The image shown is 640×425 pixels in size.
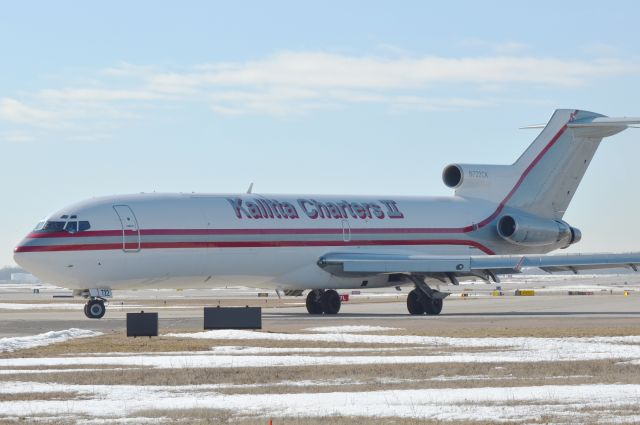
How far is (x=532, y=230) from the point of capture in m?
56.6

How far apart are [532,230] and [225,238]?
1655 cm

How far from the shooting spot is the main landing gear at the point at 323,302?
52.0m

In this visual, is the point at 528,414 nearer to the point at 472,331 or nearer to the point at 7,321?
the point at 472,331

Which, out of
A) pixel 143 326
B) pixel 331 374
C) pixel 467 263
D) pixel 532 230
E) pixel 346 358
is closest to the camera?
pixel 331 374

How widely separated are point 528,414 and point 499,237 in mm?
39335

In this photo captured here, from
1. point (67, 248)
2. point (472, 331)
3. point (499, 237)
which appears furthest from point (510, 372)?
point (499, 237)

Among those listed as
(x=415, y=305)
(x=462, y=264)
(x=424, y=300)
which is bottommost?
(x=415, y=305)

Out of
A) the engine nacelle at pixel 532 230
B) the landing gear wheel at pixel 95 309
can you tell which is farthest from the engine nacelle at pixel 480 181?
the landing gear wheel at pixel 95 309

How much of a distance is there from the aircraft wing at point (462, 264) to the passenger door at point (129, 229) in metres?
8.49

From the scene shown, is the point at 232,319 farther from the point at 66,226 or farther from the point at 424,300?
the point at 424,300

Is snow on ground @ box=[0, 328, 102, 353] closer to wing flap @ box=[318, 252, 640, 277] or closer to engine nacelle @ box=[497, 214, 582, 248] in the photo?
wing flap @ box=[318, 252, 640, 277]

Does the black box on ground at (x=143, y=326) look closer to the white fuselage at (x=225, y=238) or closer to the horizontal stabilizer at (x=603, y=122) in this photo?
the white fuselage at (x=225, y=238)

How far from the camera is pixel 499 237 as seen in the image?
57.0m

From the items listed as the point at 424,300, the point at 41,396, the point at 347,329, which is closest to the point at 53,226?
the point at 347,329
